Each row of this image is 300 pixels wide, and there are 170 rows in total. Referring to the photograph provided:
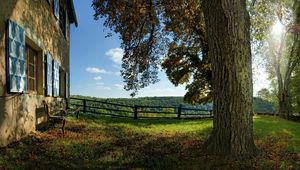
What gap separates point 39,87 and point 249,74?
765 centimetres

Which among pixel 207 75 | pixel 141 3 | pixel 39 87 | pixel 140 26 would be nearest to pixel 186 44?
pixel 207 75

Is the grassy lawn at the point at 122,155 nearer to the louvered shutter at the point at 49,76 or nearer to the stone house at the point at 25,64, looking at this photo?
the stone house at the point at 25,64

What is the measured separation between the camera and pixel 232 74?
7996 millimetres

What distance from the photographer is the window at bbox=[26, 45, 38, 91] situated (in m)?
10.9

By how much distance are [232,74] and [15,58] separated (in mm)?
5453

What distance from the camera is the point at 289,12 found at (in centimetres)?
3083

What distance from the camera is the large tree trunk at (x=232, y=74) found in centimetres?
799

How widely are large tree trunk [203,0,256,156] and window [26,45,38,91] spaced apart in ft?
20.2

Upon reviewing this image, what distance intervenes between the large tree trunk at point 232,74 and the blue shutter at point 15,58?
16.1 feet

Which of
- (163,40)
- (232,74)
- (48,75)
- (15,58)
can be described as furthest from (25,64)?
(163,40)

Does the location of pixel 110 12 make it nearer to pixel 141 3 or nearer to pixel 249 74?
pixel 141 3

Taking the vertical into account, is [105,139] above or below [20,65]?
below

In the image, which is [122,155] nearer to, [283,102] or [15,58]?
[15,58]

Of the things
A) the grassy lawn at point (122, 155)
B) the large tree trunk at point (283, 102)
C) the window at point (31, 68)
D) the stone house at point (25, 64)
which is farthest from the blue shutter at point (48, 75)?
the large tree trunk at point (283, 102)
